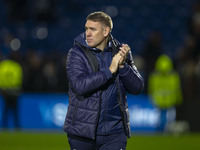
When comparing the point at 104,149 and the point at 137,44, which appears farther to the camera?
the point at 137,44

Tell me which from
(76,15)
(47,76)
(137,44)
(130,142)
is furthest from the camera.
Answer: (76,15)

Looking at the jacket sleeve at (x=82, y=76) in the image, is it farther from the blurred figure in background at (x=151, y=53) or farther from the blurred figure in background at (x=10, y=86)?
the blurred figure in background at (x=10, y=86)

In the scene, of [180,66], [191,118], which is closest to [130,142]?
[191,118]

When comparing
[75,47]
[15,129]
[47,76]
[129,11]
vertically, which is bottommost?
[15,129]

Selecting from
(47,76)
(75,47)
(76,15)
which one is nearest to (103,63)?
(75,47)

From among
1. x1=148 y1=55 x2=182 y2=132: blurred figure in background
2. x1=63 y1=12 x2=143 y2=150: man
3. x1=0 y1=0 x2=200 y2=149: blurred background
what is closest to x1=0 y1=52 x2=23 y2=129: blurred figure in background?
x1=0 y1=0 x2=200 y2=149: blurred background

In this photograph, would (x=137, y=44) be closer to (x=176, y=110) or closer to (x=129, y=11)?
(x=129, y=11)

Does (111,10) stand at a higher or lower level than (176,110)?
higher

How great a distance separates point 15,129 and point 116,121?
35.1ft

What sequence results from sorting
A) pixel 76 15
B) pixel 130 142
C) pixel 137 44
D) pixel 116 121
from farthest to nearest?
1. pixel 76 15
2. pixel 137 44
3. pixel 130 142
4. pixel 116 121

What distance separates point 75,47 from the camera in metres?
4.54

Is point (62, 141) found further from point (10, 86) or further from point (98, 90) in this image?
point (98, 90)

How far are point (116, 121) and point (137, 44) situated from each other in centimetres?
1303

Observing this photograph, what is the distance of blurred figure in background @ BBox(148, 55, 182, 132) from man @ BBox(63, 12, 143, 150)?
9323mm
